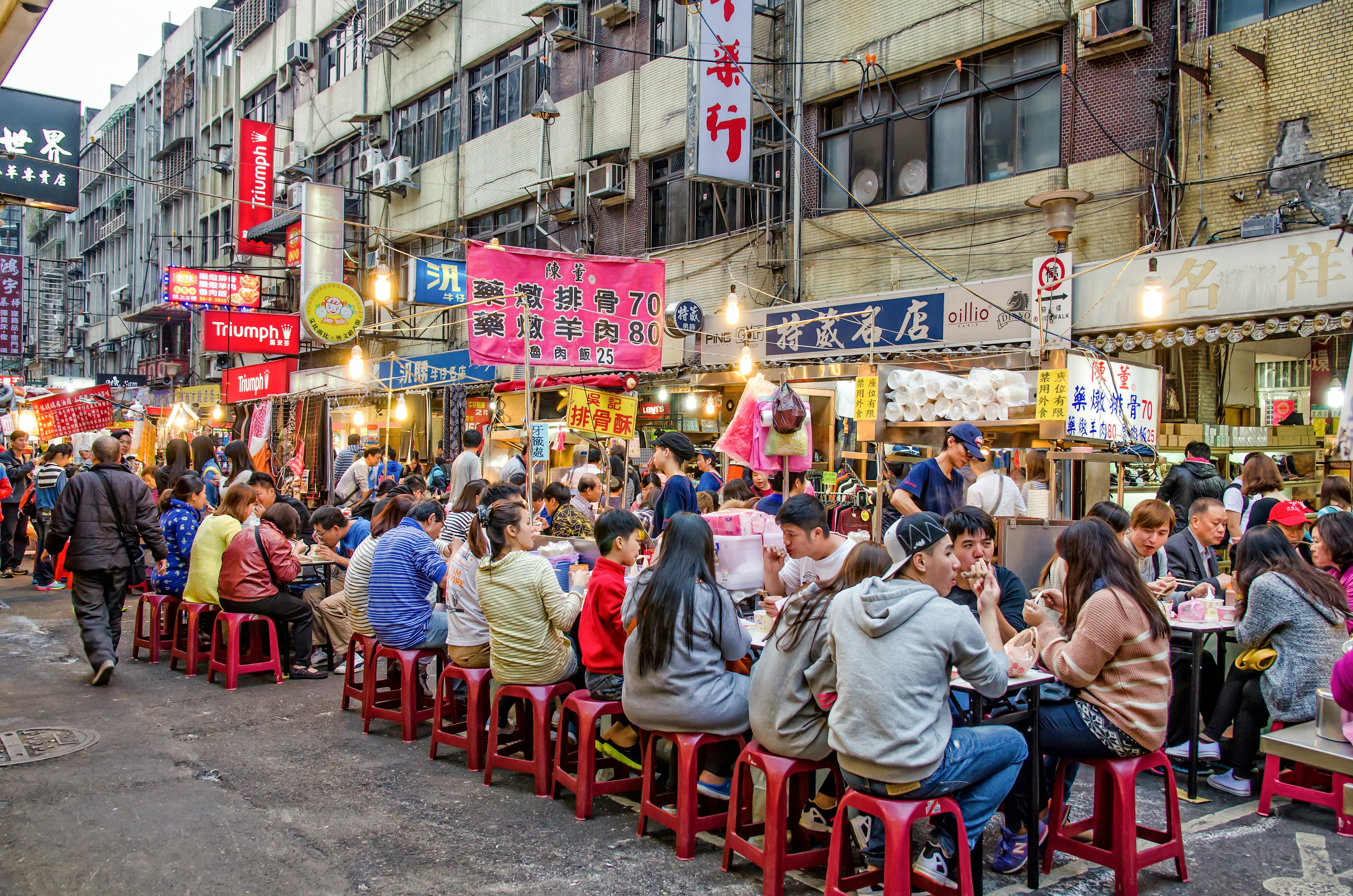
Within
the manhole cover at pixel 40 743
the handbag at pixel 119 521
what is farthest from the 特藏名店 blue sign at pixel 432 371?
the manhole cover at pixel 40 743

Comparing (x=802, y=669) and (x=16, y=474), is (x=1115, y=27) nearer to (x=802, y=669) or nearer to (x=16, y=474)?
(x=802, y=669)

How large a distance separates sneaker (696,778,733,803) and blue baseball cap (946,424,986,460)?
3978mm

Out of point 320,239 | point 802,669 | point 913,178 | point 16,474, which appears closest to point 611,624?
point 802,669

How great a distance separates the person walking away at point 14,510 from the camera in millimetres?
14078

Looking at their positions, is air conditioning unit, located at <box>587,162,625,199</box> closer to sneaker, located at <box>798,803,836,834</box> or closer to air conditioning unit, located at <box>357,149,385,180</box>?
air conditioning unit, located at <box>357,149,385,180</box>

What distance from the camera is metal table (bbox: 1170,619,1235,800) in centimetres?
544

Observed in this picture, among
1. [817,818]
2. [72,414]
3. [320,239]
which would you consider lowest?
[817,818]

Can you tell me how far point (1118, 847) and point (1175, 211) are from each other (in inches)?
372

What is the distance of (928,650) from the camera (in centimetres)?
355

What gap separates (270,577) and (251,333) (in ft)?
69.4

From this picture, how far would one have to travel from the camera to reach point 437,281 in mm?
18312

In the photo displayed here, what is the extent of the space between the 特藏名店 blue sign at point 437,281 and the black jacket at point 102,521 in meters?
9.76

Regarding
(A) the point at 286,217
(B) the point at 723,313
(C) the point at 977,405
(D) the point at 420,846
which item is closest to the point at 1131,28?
(C) the point at 977,405

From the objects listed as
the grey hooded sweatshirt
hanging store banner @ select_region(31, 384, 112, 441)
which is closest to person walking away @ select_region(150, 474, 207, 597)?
the grey hooded sweatshirt
